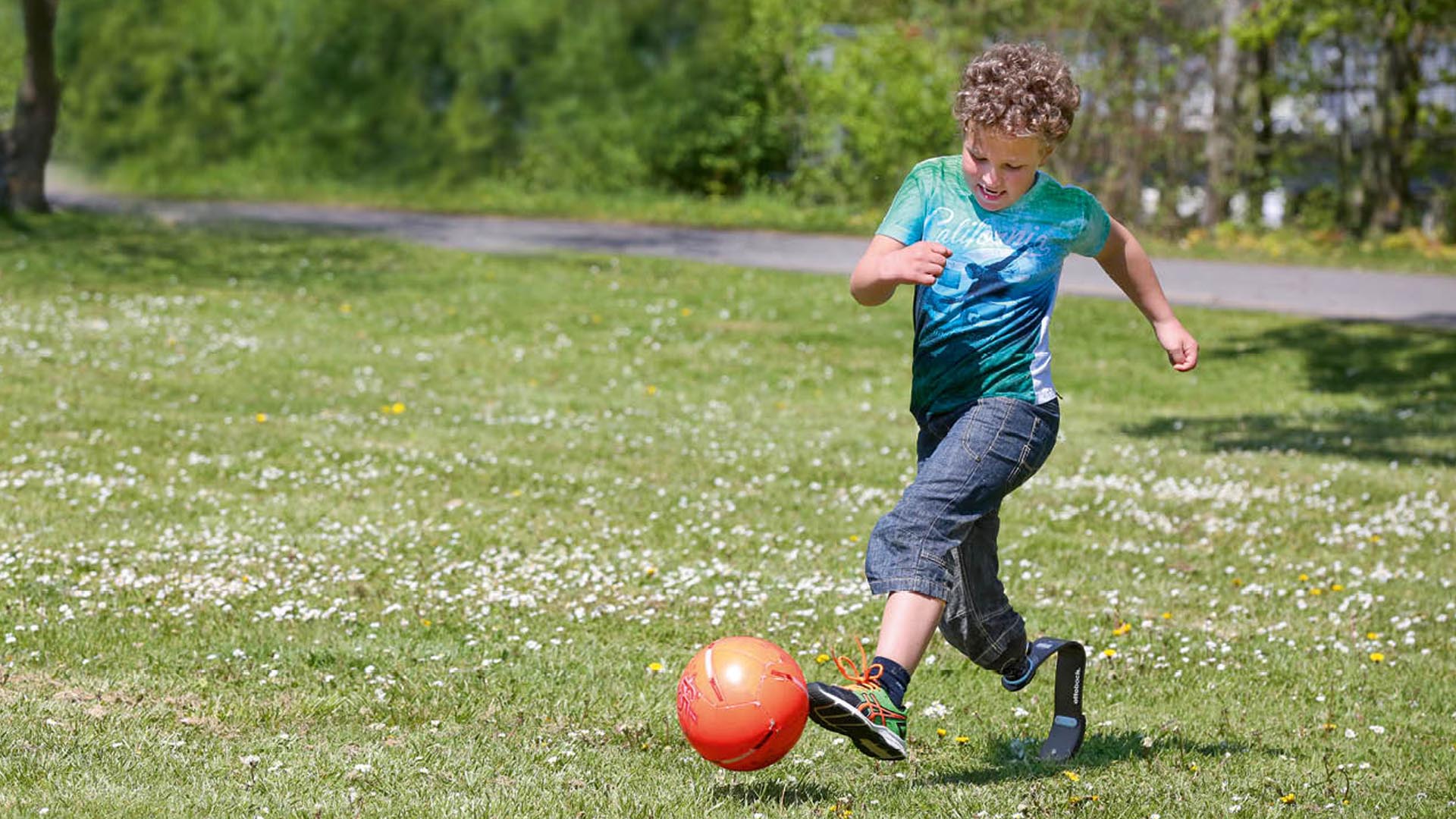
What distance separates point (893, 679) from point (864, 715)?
0.73ft

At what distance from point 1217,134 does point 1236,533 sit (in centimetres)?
1727

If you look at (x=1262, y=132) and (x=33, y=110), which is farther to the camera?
(x=1262, y=132)

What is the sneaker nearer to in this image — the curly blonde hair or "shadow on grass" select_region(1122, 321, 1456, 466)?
the curly blonde hair

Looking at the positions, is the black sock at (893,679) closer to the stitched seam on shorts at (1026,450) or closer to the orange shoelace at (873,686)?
the orange shoelace at (873,686)

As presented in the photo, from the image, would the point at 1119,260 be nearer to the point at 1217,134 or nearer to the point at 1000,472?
the point at 1000,472

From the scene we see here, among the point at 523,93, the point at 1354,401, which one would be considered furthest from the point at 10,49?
the point at 1354,401

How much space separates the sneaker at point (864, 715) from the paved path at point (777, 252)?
601 inches

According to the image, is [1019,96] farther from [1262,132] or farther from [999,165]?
[1262,132]

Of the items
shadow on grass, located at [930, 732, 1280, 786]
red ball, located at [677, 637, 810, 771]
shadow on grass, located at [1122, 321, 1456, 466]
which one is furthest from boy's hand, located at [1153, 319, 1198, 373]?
shadow on grass, located at [1122, 321, 1456, 466]

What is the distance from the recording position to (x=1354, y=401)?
1448 centimetres

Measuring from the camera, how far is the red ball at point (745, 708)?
4.27 m

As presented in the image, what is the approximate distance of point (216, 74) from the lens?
29438 millimetres

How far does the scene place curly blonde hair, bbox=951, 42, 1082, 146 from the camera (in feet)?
14.3

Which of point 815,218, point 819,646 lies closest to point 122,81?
point 815,218
